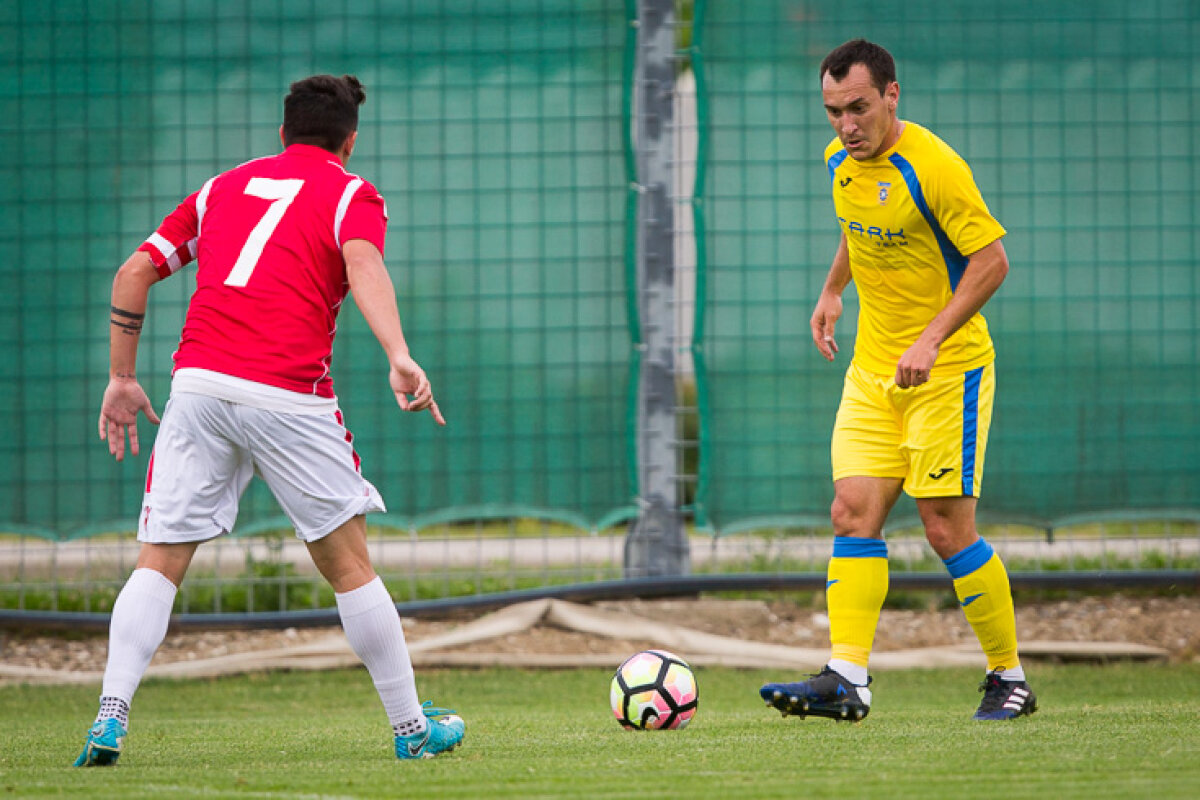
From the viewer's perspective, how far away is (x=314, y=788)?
11.7ft

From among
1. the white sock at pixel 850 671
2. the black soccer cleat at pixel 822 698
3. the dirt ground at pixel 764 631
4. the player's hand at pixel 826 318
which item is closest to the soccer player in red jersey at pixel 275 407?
the black soccer cleat at pixel 822 698

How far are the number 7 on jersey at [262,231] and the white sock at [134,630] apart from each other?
0.87 metres

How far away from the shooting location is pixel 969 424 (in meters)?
5.17

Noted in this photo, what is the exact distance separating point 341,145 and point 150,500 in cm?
116

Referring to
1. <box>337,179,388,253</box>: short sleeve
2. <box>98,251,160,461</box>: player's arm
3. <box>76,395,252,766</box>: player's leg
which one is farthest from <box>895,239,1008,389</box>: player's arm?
<box>98,251,160,461</box>: player's arm

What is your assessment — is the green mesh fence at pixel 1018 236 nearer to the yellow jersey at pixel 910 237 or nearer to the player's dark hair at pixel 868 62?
the yellow jersey at pixel 910 237

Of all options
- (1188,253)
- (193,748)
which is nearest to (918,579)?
(1188,253)

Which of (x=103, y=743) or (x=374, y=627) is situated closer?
(x=103, y=743)

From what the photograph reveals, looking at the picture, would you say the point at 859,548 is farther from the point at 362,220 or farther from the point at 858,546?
the point at 362,220

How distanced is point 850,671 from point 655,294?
3.48 metres

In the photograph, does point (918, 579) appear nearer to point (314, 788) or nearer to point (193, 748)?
point (193, 748)

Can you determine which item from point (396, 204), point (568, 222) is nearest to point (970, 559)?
point (568, 222)

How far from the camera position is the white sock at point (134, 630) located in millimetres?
4043

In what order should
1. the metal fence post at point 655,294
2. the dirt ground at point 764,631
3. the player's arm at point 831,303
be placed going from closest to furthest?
the player's arm at point 831,303 < the dirt ground at point 764,631 < the metal fence post at point 655,294
